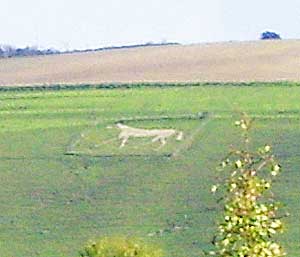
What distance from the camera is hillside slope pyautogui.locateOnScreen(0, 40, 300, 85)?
4909 centimetres

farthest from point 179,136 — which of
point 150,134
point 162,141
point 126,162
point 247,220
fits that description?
point 247,220

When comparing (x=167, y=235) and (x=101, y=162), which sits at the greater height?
(x=101, y=162)

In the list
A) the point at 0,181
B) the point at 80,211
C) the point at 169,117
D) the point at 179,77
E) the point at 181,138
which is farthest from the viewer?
the point at 179,77

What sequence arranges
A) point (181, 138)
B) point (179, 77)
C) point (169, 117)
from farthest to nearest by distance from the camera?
1. point (179, 77)
2. point (169, 117)
3. point (181, 138)

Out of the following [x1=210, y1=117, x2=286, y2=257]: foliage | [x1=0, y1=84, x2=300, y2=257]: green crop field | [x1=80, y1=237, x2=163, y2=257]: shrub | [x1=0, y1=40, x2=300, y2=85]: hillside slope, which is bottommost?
[x1=210, y1=117, x2=286, y2=257]: foliage

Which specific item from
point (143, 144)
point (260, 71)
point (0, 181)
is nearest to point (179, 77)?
point (260, 71)

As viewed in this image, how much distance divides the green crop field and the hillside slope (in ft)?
7.62

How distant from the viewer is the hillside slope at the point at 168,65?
49.1 metres

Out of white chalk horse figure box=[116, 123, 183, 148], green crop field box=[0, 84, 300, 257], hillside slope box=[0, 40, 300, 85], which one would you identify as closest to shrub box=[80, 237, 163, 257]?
green crop field box=[0, 84, 300, 257]

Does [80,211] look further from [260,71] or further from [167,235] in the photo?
[260,71]

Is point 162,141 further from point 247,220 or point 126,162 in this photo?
point 247,220

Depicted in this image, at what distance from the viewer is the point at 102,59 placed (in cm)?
5684

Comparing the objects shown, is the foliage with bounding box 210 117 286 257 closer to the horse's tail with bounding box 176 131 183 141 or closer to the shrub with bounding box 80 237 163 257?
the shrub with bounding box 80 237 163 257

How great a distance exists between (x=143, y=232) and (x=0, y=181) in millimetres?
6957
